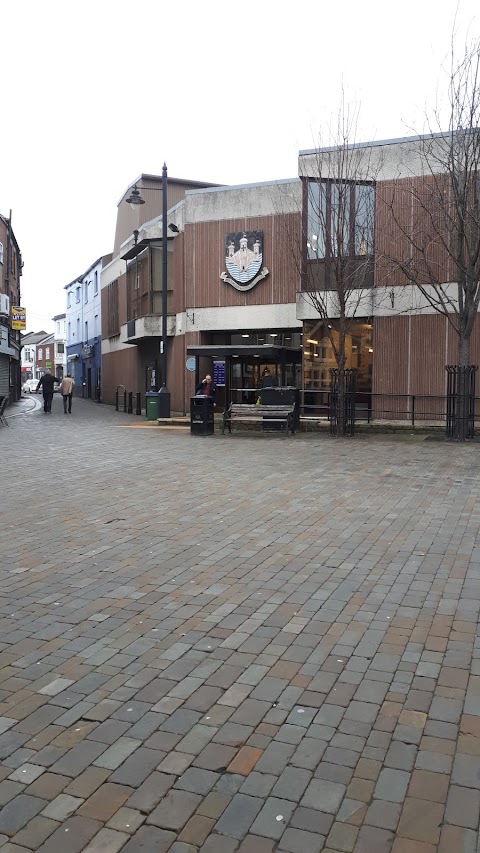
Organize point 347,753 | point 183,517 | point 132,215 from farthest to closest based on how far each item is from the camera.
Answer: point 132,215, point 183,517, point 347,753

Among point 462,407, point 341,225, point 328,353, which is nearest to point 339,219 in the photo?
point 341,225

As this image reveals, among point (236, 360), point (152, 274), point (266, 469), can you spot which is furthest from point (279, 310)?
point (266, 469)

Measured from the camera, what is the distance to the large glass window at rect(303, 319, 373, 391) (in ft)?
69.8

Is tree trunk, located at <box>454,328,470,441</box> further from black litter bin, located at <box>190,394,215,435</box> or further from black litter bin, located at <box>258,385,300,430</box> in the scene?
black litter bin, located at <box>190,394,215,435</box>

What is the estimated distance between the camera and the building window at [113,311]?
37.0 m

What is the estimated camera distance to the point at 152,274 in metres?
27.1

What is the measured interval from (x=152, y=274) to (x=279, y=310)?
6112 millimetres

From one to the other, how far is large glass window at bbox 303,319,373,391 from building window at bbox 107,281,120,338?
55.6 feet

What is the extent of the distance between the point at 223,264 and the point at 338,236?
7.42 metres

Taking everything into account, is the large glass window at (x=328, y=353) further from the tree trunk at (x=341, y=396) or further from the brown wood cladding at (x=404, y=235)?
the tree trunk at (x=341, y=396)

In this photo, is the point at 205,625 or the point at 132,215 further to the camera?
the point at 132,215

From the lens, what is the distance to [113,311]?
37.8m

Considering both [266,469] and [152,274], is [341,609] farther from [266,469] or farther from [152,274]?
[152,274]

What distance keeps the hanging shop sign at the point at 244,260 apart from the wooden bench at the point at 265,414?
22.6 ft
